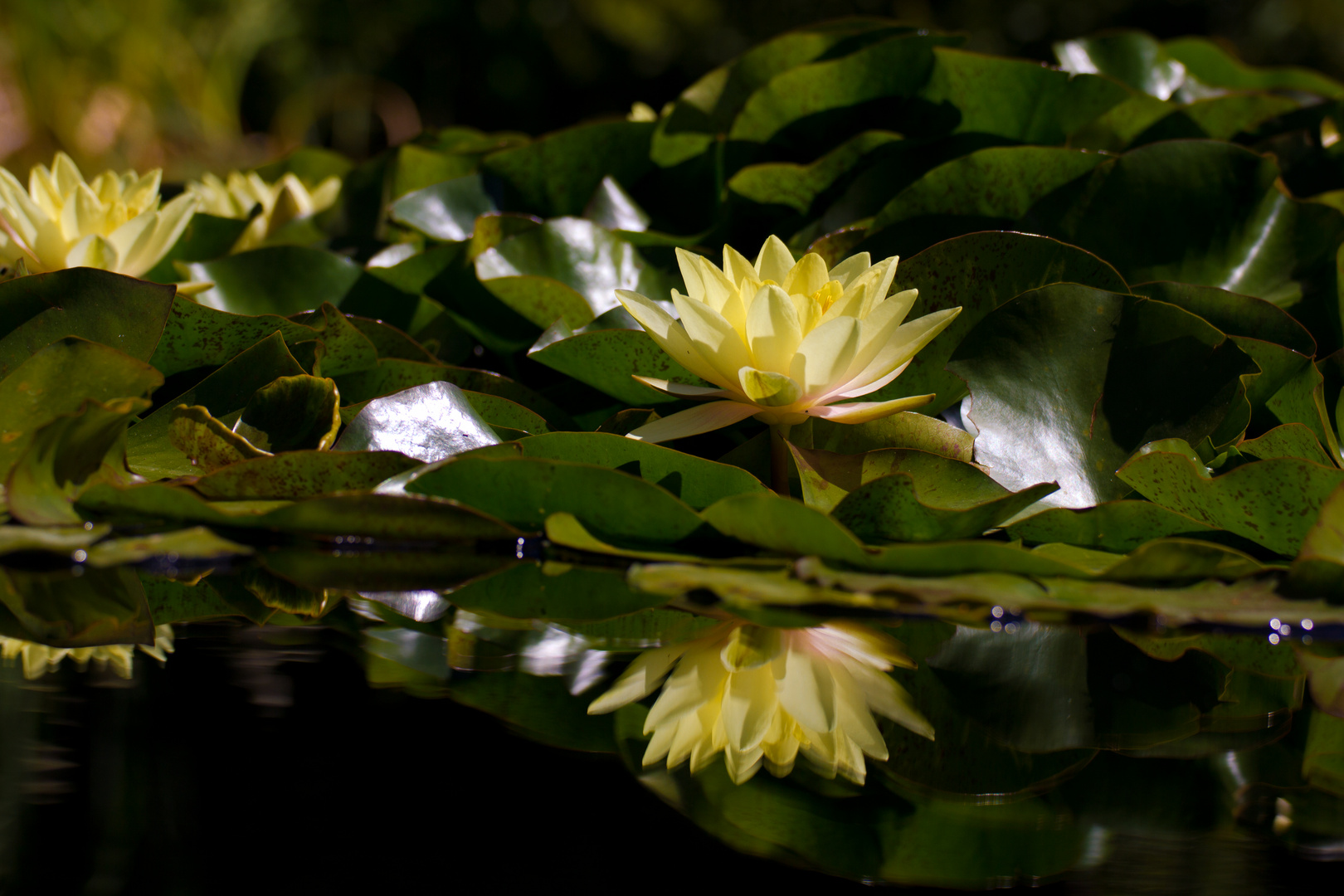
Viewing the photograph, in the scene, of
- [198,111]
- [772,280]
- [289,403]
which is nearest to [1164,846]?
[772,280]

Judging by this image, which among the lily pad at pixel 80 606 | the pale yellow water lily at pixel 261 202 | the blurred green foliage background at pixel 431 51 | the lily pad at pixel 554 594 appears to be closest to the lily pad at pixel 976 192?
the lily pad at pixel 554 594

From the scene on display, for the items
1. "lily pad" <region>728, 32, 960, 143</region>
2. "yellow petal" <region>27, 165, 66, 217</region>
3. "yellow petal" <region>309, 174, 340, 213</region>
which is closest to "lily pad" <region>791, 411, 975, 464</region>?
"lily pad" <region>728, 32, 960, 143</region>

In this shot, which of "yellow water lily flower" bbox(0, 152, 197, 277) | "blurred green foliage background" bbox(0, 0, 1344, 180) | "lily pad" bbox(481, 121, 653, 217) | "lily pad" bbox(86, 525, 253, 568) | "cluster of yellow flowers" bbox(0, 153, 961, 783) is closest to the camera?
"cluster of yellow flowers" bbox(0, 153, 961, 783)

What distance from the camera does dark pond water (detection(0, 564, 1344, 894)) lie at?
1.20 ft

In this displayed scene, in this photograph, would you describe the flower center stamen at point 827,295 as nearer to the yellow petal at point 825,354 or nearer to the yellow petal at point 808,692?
the yellow petal at point 825,354

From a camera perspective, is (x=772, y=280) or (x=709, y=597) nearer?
(x=709, y=597)

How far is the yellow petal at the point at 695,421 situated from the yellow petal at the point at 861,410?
5 centimetres

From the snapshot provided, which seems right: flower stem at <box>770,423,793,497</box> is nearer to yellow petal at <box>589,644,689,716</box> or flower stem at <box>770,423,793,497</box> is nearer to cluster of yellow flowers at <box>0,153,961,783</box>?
cluster of yellow flowers at <box>0,153,961,783</box>

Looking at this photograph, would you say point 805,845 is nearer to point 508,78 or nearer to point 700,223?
point 700,223

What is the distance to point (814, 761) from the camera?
446 mm

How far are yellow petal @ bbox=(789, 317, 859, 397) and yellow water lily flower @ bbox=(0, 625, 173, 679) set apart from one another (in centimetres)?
43

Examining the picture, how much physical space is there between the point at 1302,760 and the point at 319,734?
0.46 m

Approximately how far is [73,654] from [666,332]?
0.42 m

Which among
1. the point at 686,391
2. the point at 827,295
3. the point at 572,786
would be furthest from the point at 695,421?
the point at 572,786
